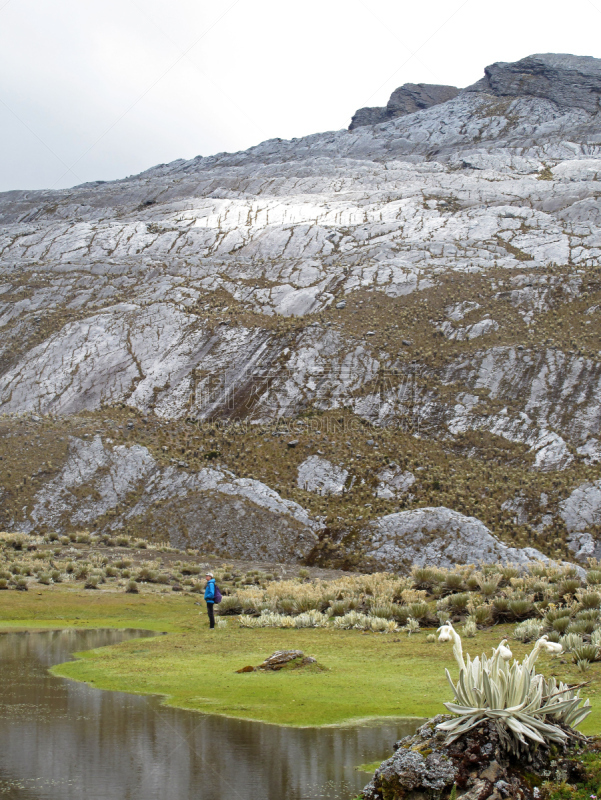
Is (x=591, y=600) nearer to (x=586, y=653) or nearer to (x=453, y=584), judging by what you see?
(x=586, y=653)

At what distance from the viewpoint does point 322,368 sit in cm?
4912

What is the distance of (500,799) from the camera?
4.64m

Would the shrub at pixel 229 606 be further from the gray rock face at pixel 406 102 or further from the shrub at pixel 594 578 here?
the gray rock face at pixel 406 102

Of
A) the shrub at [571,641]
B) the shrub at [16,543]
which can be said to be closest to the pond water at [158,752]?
the shrub at [571,641]

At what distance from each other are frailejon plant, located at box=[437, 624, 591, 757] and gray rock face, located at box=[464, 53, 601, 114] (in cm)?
11929

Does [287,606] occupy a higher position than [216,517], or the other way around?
[216,517]

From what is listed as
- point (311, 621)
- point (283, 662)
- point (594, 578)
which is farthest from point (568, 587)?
point (283, 662)

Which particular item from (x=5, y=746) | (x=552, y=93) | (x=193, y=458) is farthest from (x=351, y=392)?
(x=552, y=93)

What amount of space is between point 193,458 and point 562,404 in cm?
2417

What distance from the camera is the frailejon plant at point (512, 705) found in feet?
17.0

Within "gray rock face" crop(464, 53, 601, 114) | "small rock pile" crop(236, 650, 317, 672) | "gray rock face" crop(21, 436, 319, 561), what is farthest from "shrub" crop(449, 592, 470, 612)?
"gray rock face" crop(464, 53, 601, 114)

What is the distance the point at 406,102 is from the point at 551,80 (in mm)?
30842

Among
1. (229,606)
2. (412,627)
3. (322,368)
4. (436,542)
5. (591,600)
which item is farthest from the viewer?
(322,368)

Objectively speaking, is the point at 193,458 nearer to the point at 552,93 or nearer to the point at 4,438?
the point at 4,438
